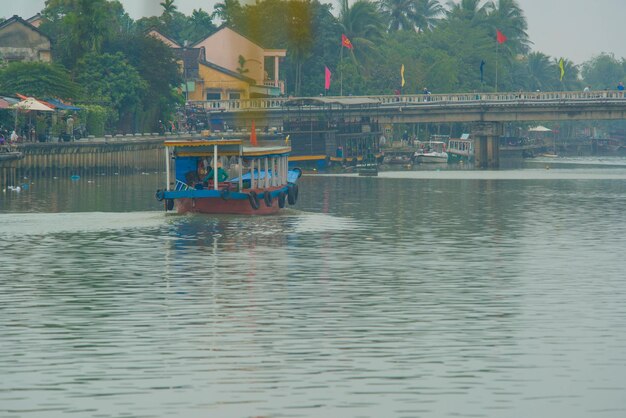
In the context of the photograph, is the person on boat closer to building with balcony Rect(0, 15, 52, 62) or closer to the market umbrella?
the market umbrella

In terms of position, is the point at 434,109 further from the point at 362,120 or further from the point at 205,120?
the point at 205,120

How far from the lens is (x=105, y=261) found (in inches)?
1671

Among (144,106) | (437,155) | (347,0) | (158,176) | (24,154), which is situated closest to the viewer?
(24,154)

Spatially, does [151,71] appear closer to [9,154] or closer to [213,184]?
[9,154]

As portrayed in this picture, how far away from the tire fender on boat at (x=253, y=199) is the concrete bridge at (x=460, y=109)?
76934 mm

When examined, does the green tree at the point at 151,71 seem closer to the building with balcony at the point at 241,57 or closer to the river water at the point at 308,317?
the building with balcony at the point at 241,57

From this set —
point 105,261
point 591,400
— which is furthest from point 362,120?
point 591,400

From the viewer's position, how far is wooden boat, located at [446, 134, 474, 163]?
16712cm

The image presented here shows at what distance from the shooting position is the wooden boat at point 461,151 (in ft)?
548

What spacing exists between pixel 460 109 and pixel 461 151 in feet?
96.7

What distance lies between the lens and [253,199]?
60.4m

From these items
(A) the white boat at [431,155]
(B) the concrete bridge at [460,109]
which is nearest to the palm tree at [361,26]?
(A) the white boat at [431,155]

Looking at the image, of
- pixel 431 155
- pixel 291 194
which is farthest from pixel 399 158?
pixel 291 194

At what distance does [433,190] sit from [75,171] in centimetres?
2685
